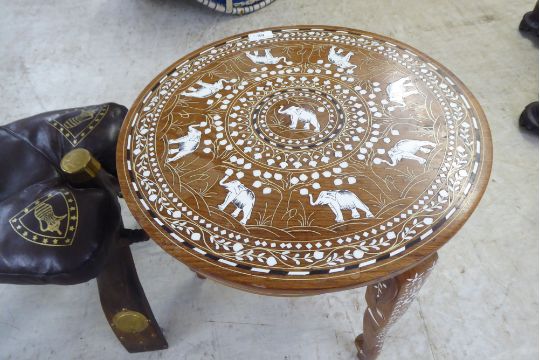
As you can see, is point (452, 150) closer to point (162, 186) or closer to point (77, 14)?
→ point (162, 186)

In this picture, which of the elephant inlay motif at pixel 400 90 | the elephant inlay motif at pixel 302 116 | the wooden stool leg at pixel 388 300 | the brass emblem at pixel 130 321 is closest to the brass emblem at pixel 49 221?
the brass emblem at pixel 130 321

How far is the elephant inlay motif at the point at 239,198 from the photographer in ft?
2.74

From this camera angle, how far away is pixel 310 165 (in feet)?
2.95

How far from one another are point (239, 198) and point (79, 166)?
1.32 ft

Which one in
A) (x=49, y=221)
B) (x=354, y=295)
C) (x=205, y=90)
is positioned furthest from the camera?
(x=354, y=295)

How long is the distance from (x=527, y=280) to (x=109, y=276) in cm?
124

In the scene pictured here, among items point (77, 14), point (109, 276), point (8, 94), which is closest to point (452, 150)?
point (109, 276)

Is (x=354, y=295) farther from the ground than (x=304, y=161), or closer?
closer

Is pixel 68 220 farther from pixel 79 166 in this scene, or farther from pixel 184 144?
pixel 184 144

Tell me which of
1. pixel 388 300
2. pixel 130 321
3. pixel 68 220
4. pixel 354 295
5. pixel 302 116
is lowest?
pixel 354 295

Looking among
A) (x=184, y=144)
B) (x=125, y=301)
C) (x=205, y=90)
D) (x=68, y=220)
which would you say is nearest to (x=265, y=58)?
(x=205, y=90)

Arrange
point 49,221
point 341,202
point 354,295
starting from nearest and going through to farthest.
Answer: point 341,202, point 49,221, point 354,295

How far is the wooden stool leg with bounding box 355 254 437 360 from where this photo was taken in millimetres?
839

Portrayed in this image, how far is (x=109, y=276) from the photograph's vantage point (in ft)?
3.59
